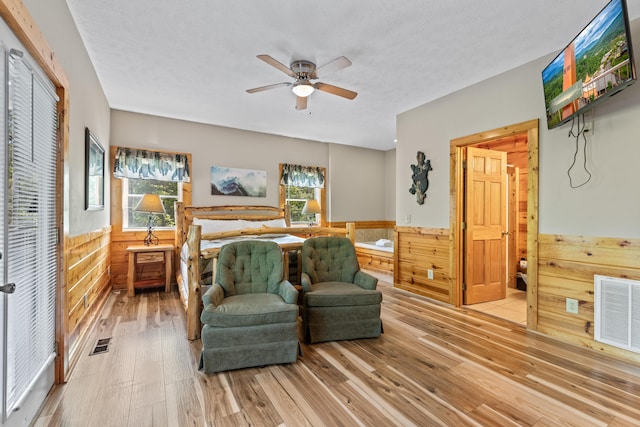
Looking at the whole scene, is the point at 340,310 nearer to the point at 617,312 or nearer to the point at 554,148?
the point at 617,312

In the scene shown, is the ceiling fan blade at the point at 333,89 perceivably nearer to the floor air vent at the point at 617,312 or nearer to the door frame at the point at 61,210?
the door frame at the point at 61,210

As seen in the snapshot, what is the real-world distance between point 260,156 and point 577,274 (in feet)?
16.2

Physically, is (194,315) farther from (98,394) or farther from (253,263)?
(98,394)

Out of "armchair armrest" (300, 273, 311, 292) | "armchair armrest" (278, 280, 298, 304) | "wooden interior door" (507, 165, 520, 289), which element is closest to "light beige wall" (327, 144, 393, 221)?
"wooden interior door" (507, 165, 520, 289)

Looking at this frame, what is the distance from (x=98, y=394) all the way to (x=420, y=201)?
13.1 feet

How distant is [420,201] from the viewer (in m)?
4.32

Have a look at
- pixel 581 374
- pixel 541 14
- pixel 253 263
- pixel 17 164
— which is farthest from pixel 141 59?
pixel 581 374

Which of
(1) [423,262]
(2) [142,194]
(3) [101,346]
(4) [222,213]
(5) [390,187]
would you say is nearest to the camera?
(3) [101,346]

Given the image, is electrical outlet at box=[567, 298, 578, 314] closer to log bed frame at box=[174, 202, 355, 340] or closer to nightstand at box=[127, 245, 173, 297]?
log bed frame at box=[174, 202, 355, 340]

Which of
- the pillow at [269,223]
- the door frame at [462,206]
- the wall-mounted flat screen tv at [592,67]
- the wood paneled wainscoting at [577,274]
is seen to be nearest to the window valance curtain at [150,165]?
the pillow at [269,223]

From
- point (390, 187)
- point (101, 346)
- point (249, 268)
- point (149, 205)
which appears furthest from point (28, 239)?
point (390, 187)

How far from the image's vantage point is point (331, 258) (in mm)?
3396

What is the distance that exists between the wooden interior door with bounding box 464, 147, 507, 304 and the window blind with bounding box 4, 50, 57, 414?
4185mm

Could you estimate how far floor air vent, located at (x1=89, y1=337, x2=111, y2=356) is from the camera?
258 centimetres
